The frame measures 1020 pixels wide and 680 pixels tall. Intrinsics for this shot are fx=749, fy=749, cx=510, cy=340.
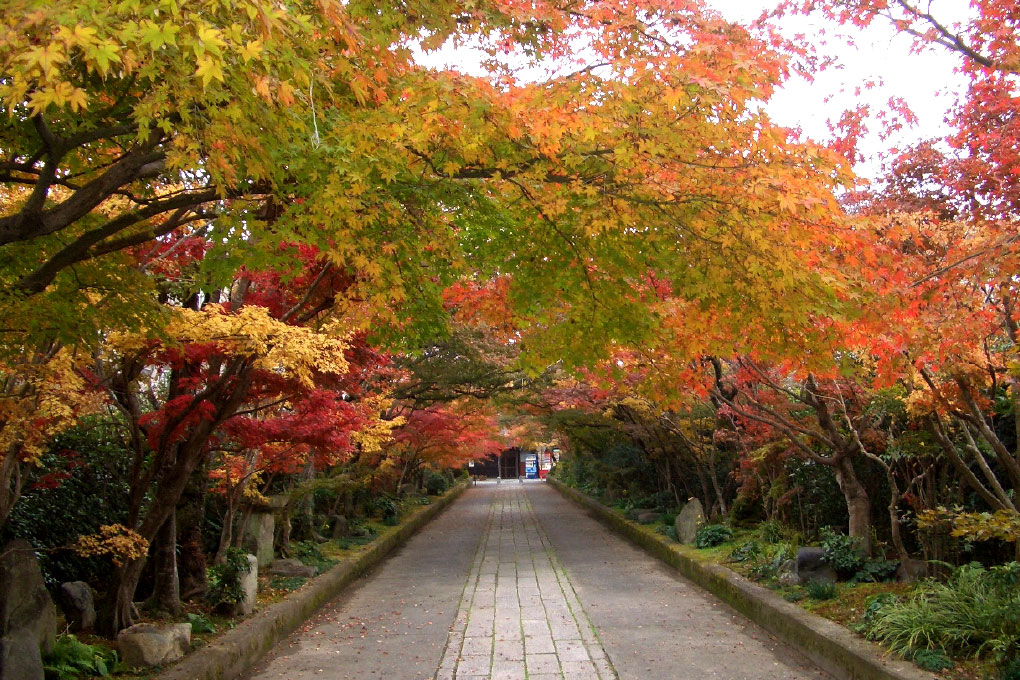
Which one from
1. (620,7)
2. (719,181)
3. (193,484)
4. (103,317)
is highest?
(620,7)

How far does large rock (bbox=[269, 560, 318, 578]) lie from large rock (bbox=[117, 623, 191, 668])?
4408mm

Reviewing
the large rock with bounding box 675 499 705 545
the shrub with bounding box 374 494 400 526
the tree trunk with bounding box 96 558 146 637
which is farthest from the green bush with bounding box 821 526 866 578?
the shrub with bounding box 374 494 400 526

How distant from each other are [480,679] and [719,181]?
4.57 meters

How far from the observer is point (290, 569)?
1116cm

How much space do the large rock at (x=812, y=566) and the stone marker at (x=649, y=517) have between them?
29.1ft

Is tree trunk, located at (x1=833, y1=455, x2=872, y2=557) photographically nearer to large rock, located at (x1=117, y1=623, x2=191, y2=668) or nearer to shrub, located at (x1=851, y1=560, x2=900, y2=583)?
shrub, located at (x1=851, y1=560, x2=900, y2=583)

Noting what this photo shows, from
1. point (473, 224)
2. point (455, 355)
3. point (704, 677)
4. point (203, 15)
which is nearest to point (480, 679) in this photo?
point (704, 677)

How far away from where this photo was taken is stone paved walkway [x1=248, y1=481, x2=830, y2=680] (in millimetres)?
Result: 6777

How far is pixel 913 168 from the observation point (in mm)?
9914

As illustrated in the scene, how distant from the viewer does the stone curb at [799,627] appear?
5.86 metres

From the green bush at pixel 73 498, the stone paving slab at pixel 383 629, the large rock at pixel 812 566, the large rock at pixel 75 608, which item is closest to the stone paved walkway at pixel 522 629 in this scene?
the stone paving slab at pixel 383 629

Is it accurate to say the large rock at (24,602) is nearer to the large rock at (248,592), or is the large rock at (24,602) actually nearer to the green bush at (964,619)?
the large rock at (248,592)

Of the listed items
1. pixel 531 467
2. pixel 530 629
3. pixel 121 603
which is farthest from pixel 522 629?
pixel 531 467

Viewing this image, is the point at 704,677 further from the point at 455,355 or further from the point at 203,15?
the point at 455,355
